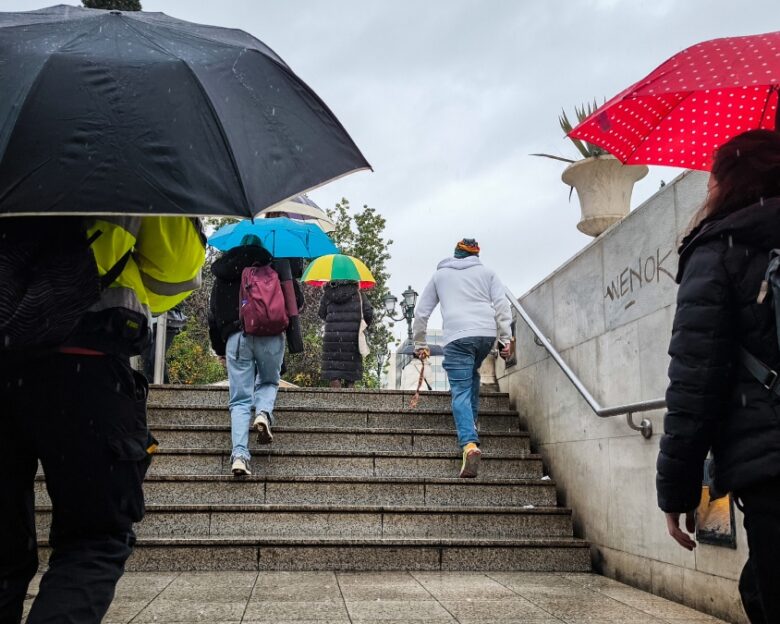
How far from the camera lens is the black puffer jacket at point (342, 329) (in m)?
10.6

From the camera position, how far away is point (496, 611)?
4.24 m

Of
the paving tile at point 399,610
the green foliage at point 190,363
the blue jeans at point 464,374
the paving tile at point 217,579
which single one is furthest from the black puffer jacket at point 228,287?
the green foliage at point 190,363

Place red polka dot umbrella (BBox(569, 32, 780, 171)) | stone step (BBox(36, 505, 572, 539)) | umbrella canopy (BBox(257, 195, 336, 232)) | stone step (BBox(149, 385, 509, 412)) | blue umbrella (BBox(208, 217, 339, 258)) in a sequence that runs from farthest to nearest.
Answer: stone step (BBox(149, 385, 509, 412)), umbrella canopy (BBox(257, 195, 336, 232)), blue umbrella (BBox(208, 217, 339, 258)), stone step (BBox(36, 505, 572, 539)), red polka dot umbrella (BBox(569, 32, 780, 171))

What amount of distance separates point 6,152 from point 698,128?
7.88 ft

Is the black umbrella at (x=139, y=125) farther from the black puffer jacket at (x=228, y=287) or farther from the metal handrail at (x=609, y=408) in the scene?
the black puffer jacket at (x=228, y=287)

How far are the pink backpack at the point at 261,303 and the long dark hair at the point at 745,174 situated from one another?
4372 mm

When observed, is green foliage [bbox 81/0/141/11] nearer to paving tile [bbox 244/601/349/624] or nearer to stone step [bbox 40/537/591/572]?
stone step [bbox 40/537/591/572]

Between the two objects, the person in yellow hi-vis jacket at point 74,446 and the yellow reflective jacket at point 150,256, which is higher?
the yellow reflective jacket at point 150,256

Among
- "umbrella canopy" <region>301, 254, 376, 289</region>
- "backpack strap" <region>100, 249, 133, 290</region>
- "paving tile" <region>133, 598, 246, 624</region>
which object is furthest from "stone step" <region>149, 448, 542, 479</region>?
"backpack strap" <region>100, 249, 133, 290</region>

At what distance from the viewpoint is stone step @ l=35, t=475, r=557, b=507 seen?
602cm

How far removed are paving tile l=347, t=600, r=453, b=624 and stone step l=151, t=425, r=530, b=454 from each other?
2.61 metres

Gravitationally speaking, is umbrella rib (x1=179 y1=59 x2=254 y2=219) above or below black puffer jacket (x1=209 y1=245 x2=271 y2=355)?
below

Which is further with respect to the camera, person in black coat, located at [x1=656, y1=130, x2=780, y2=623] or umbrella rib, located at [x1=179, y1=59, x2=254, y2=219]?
umbrella rib, located at [x1=179, y1=59, x2=254, y2=219]

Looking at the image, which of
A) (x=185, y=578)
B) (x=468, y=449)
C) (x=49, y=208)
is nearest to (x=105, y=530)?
(x=49, y=208)
